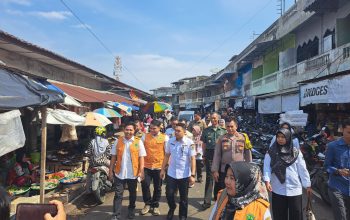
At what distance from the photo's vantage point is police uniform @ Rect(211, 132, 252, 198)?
580cm

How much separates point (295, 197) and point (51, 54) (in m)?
7.81

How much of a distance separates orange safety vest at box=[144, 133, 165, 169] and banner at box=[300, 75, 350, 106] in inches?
202

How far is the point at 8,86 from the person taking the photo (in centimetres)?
460

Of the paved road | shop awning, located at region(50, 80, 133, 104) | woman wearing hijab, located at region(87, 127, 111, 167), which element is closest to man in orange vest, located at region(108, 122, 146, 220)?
the paved road

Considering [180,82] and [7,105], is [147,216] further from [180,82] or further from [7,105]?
[180,82]

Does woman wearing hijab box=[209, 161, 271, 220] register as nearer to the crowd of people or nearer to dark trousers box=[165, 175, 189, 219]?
the crowd of people

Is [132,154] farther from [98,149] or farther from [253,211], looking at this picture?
[253,211]

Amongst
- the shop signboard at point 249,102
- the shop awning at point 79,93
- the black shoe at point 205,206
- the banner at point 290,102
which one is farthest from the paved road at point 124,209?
the shop signboard at point 249,102

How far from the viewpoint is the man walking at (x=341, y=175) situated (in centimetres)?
434

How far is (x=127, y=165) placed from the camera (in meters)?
5.92

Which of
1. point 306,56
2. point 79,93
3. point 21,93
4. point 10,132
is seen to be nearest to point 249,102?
point 306,56

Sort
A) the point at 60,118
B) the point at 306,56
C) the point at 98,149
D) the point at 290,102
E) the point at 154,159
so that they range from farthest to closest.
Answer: the point at 306,56, the point at 290,102, the point at 60,118, the point at 98,149, the point at 154,159

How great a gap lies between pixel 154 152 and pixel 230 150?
1413mm

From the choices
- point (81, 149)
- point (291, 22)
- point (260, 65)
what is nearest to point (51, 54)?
point (81, 149)
